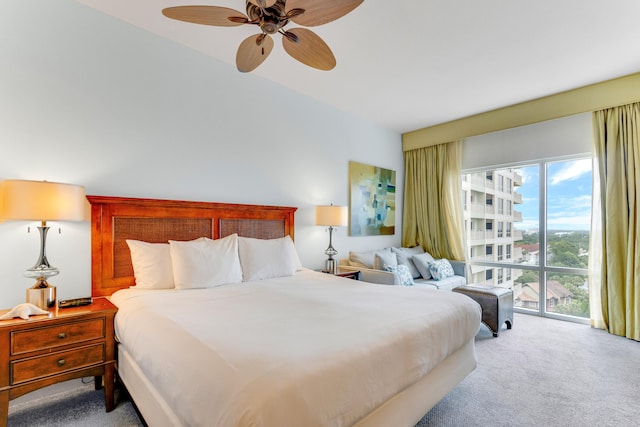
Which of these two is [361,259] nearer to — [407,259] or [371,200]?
[407,259]

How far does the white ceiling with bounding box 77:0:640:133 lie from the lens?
229 cm

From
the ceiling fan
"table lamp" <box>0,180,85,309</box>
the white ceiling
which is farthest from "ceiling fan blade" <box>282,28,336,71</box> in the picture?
"table lamp" <box>0,180,85,309</box>

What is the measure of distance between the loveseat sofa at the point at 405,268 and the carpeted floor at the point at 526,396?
106 cm

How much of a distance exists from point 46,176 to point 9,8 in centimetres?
116

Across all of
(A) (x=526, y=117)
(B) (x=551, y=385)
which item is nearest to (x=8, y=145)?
(B) (x=551, y=385)

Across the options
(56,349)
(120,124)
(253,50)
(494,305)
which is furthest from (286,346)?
(494,305)

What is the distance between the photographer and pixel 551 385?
2316 millimetres

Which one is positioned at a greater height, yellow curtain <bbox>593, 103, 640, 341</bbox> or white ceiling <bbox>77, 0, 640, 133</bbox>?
white ceiling <bbox>77, 0, 640, 133</bbox>

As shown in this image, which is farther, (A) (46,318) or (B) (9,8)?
(B) (9,8)

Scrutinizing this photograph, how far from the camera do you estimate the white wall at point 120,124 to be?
6.91 feet

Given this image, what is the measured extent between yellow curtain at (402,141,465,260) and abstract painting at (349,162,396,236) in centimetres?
34

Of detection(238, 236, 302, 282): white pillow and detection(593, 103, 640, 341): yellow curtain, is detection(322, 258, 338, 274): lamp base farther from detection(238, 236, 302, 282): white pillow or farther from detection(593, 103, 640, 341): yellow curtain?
detection(593, 103, 640, 341): yellow curtain

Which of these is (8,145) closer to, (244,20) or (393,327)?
(244,20)

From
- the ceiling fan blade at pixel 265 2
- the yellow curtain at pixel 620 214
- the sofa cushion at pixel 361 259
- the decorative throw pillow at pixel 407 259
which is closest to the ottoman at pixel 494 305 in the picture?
the decorative throw pillow at pixel 407 259
